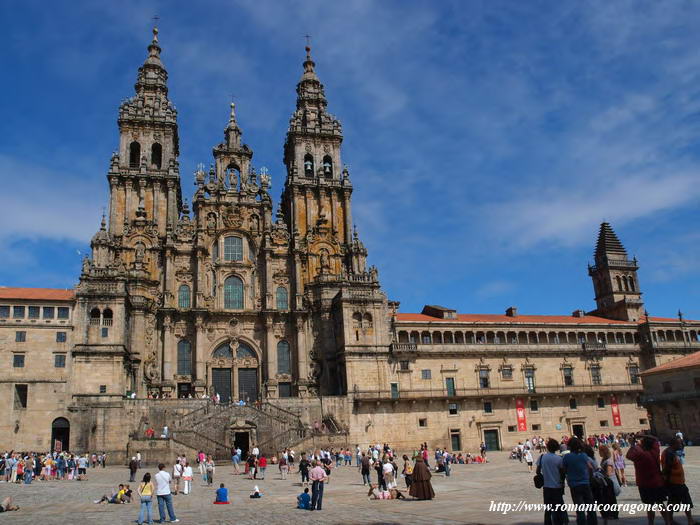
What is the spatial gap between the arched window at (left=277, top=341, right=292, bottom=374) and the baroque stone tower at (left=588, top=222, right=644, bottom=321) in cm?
3834

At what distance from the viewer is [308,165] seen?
225ft

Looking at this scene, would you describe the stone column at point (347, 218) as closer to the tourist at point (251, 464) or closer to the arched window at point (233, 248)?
the arched window at point (233, 248)

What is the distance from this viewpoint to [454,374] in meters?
58.8

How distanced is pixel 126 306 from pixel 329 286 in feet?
60.8

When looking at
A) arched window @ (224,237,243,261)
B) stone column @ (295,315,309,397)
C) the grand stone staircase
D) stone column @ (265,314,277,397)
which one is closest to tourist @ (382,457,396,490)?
the grand stone staircase

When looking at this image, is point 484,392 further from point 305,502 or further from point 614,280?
point 305,502

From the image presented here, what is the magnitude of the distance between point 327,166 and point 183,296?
Result: 2138 centimetres

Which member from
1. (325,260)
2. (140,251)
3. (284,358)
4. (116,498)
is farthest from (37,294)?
(116,498)

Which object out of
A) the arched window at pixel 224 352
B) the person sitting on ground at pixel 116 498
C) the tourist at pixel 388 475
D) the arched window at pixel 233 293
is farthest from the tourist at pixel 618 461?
the arched window at pixel 233 293

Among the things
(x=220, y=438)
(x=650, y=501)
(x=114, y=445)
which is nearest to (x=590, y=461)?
(x=650, y=501)

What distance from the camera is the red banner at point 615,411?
61.3 metres

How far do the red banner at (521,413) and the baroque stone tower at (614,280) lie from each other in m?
19.8

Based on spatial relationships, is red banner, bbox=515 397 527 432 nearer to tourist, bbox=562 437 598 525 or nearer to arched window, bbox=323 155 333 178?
arched window, bbox=323 155 333 178

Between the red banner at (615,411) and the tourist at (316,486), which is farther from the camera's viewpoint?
the red banner at (615,411)
